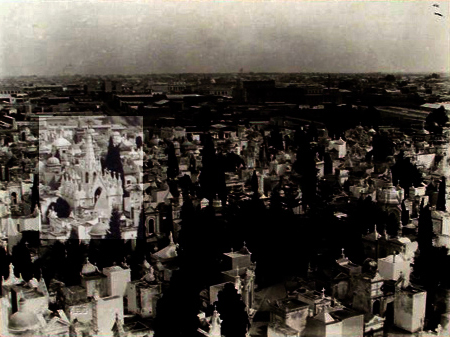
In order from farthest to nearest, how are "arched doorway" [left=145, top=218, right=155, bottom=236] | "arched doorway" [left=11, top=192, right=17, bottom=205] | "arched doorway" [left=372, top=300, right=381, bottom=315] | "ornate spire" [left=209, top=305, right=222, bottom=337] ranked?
"arched doorway" [left=11, top=192, right=17, bottom=205]
"arched doorway" [left=145, top=218, right=155, bottom=236]
"arched doorway" [left=372, top=300, right=381, bottom=315]
"ornate spire" [left=209, top=305, right=222, bottom=337]

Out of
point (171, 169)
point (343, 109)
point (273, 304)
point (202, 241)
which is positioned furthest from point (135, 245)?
point (343, 109)

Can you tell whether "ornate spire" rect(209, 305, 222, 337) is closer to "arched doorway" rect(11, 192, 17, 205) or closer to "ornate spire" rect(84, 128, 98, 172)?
"ornate spire" rect(84, 128, 98, 172)

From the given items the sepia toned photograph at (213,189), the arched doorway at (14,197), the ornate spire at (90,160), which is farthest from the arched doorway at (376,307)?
the arched doorway at (14,197)

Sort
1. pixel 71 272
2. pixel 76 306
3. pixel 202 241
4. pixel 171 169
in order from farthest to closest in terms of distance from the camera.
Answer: pixel 171 169, pixel 202 241, pixel 71 272, pixel 76 306

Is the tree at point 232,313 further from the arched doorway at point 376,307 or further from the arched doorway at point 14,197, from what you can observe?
the arched doorway at point 14,197

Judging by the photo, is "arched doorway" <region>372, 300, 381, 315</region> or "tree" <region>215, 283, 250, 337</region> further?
"arched doorway" <region>372, 300, 381, 315</region>

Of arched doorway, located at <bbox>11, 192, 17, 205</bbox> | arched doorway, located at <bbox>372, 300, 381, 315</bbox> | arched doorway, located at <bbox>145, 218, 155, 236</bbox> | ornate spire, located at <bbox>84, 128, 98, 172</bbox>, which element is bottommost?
arched doorway, located at <bbox>372, 300, 381, 315</bbox>

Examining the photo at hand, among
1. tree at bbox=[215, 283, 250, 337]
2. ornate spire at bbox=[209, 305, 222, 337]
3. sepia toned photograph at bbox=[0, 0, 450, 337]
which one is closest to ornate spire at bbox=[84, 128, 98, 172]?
sepia toned photograph at bbox=[0, 0, 450, 337]

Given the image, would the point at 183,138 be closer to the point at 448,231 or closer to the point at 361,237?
the point at 361,237

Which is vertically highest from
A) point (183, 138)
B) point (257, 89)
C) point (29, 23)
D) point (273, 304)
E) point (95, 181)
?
point (29, 23)
